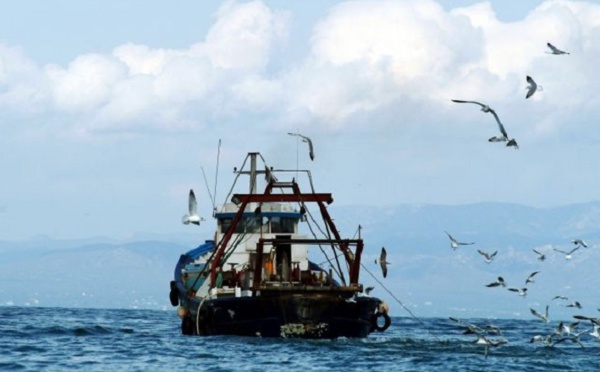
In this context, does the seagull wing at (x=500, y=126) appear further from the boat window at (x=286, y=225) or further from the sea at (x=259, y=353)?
the boat window at (x=286, y=225)

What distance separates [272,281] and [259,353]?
33.1 feet

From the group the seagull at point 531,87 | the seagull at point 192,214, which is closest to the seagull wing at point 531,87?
the seagull at point 531,87

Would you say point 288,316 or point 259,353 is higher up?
point 288,316

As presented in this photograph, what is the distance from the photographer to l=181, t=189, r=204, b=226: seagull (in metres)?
78.8

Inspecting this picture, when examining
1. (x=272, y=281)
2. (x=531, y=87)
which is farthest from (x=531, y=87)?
(x=272, y=281)

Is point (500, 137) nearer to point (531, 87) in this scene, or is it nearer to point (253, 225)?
point (531, 87)

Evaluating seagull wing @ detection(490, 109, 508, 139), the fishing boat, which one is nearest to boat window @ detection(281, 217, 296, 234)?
the fishing boat

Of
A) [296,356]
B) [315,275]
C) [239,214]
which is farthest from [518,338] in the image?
[296,356]

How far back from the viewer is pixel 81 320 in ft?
315

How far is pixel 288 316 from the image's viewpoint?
70.4 meters

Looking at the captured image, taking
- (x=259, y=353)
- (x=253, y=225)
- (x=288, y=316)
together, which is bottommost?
(x=259, y=353)

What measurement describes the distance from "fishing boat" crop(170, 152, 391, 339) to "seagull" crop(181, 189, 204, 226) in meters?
1.73

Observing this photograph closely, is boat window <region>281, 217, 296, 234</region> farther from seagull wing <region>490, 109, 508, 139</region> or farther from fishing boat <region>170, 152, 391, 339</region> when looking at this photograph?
seagull wing <region>490, 109, 508, 139</region>

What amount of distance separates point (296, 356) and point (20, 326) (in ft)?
86.4
